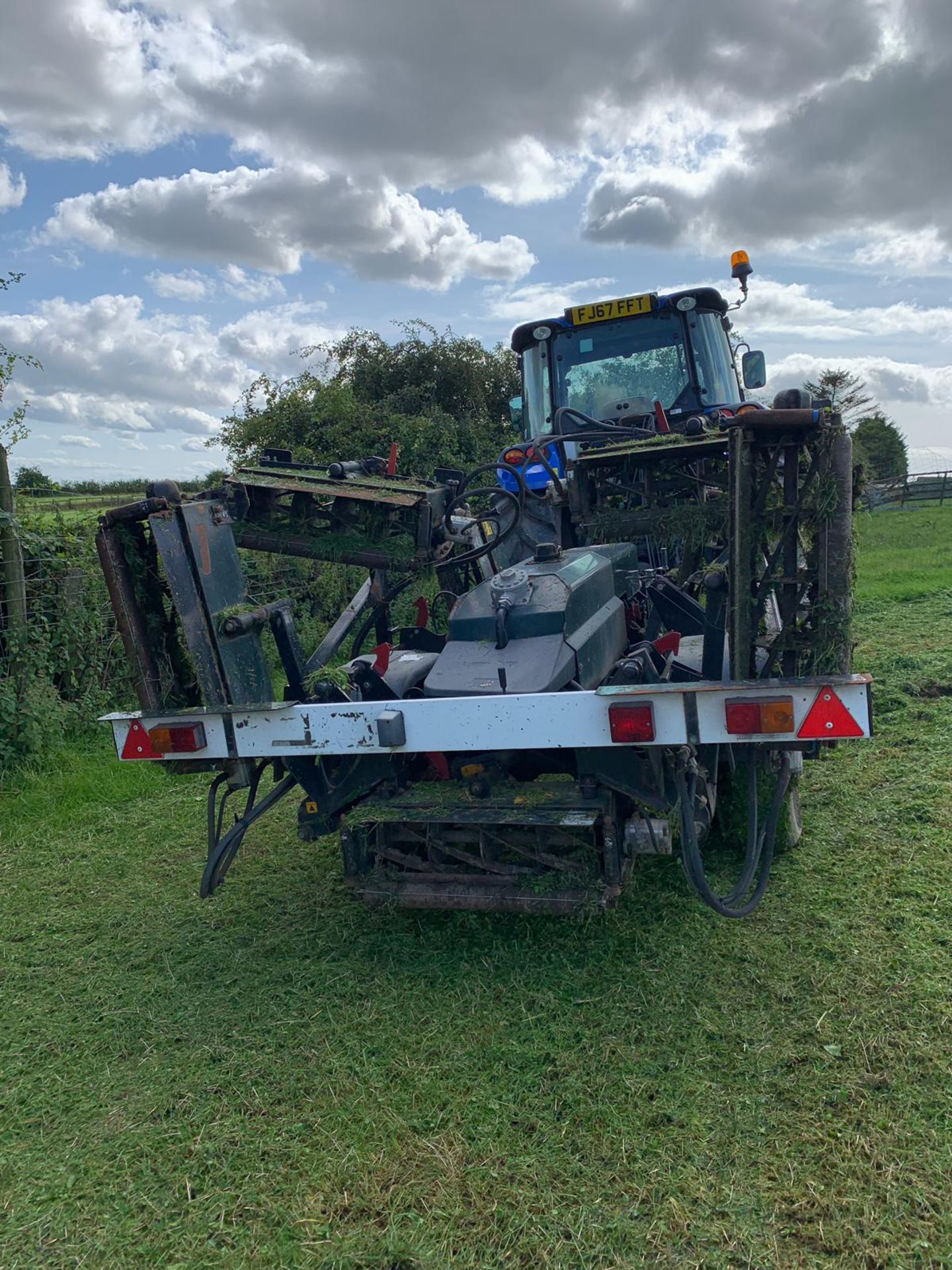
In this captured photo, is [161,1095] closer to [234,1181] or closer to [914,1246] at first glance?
[234,1181]

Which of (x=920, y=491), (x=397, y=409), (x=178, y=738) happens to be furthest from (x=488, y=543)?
(x=920, y=491)

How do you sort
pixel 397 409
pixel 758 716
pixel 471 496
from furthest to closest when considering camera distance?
1. pixel 397 409
2. pixel 471 496
3. pixel 758 716

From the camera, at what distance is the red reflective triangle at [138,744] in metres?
3.41

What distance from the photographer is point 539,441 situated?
4.89 metres

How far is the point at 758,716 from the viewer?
284cm

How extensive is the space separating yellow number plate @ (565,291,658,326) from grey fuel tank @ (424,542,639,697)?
2.86 metres

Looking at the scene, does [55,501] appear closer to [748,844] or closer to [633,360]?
[633,360]

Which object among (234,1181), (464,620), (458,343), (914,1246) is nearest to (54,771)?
(464,620)

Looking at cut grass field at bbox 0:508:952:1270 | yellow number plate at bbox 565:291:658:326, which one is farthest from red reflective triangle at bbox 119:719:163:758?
yellow number plate at bbox 565:291:658:326

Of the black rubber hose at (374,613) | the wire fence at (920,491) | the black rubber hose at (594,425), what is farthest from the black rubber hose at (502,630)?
the wire fence at (920,491)

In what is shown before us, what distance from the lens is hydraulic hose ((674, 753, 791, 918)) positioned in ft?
9.86

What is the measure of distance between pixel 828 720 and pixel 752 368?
4274 millimetres

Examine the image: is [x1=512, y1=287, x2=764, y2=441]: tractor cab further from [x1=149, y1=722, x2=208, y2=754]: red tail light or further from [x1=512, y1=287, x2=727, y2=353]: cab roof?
[x1=149, y1=722, x2=208, y2=754]: red tail light

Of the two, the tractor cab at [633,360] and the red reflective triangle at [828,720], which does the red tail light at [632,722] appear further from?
the tractor cab at [633,360]
